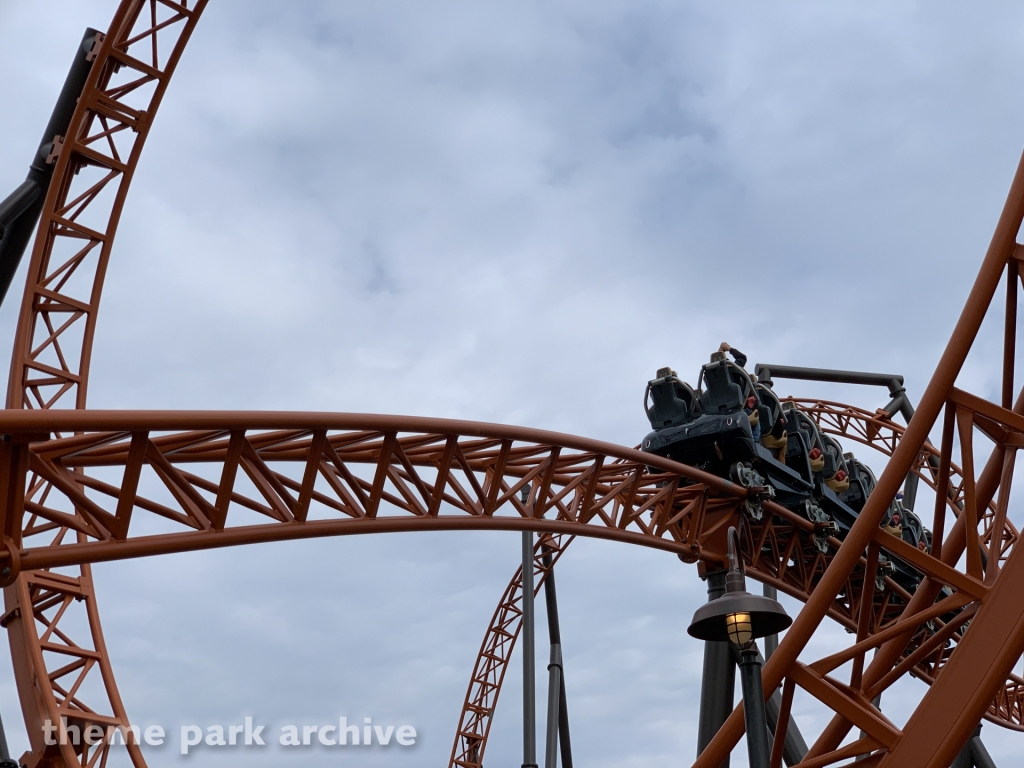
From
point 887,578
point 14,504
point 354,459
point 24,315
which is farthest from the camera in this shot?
point 887,578

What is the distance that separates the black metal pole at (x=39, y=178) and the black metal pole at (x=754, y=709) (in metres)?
7.33

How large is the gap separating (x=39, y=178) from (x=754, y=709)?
834 centimetres

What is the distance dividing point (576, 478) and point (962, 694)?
545 centimetres

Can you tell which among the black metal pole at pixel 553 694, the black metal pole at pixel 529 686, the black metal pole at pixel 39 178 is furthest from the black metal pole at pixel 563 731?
the black metal pole at pixel 39 178

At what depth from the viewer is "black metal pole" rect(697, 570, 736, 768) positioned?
1116 cm

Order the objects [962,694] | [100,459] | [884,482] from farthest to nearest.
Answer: [100,459] < [884,482] < [962,694]

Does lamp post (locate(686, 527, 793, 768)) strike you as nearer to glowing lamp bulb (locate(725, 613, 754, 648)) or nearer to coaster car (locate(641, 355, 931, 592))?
glowing lamp bulb (locate(725, 613, 754, 648))

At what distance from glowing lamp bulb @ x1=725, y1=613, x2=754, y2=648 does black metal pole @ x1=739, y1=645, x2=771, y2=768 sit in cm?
7

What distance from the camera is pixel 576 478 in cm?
1099

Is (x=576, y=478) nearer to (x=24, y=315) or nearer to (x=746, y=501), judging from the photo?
(x=746, y=501)

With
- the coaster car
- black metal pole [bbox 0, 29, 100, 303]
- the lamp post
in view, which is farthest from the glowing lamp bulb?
black metal pole [bbox 0, 29, 100, 303]

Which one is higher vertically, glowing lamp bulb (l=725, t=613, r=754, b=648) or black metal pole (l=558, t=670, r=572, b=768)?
black metal pole (l=558, t=670, r=572, b=768)

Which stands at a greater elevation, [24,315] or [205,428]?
[24,315]

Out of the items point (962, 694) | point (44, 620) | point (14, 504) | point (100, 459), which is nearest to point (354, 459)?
point (100, 459)
